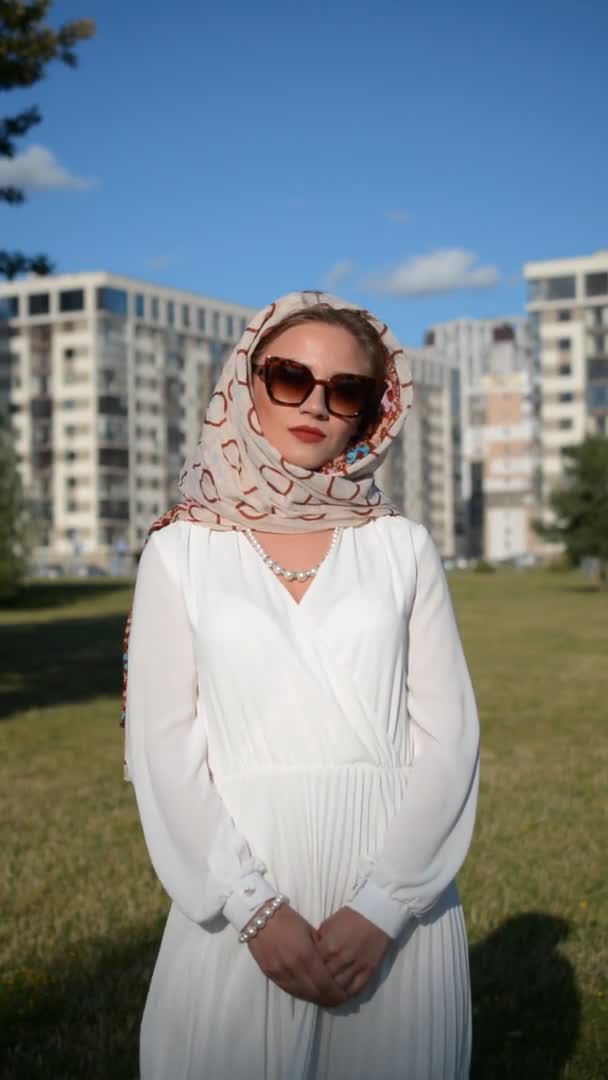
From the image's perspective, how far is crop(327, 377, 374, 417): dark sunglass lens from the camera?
9.68 ft

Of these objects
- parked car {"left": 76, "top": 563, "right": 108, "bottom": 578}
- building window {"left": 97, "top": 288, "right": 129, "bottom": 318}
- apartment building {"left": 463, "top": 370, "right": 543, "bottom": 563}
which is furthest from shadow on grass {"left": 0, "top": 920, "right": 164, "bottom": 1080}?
apartment building {"left": 463, "top": 370, "right": 543, "bottom": 563}

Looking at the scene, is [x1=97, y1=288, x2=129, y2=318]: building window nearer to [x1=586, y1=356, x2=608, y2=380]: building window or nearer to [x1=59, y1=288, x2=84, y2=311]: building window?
[x1=59, y1=288, x2=84, y2=311]: building window

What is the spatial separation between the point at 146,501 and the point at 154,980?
131284mm

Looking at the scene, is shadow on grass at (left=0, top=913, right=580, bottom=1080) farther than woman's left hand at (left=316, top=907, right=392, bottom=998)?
Yes

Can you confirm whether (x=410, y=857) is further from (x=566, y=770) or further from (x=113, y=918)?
(x=566, y=770)

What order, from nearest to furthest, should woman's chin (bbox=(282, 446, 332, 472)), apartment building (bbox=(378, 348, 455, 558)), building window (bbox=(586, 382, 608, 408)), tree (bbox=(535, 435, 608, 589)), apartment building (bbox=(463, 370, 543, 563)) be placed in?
1. woman's chin (bbox=(282, 446, 332, 472))
2. tree (bbox=(535, 435, 608, 589))
3. building window (bbox=(586, 382, 608, 408))
4. apartment building (bbox=(463, 370, 543, 563))
5. apartment building (bbox=(378, 348, 455, 558))

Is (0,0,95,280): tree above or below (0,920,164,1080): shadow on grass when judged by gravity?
above

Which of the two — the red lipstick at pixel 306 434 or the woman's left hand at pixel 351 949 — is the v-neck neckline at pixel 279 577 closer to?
the red lipstick at pixel 306 434

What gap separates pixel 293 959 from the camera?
8.52ft

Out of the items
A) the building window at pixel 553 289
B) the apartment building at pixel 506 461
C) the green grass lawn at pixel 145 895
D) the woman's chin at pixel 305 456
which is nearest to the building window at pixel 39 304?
the building window at pixel 553 289

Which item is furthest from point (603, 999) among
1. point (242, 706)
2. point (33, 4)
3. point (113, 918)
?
point (33, 4)

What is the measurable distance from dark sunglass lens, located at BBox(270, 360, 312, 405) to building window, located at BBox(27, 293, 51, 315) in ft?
435

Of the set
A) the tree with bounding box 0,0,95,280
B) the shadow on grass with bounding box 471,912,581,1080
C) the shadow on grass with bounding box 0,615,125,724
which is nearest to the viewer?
the shadow on grass with bounding box 471,912,581,1080

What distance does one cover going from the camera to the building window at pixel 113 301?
129 m
